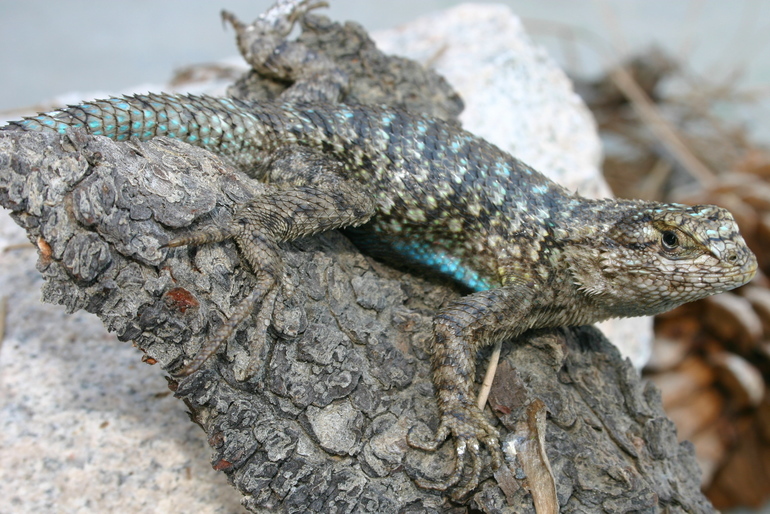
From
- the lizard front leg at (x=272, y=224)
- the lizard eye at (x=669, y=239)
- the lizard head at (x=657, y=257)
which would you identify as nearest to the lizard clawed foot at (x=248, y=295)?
the lizard front leg at (x=272, y=224)

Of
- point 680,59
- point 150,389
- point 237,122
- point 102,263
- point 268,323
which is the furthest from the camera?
point 680,59

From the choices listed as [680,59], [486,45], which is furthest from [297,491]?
[680,59]

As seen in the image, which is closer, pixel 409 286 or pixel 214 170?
pixel 214 170

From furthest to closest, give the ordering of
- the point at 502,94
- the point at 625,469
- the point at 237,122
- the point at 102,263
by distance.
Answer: the point at 502,94
the point at 237,122
the point at 625,469
the point at 102,263

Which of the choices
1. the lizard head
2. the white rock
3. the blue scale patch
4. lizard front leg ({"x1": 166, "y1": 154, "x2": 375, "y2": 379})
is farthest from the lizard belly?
the white rock

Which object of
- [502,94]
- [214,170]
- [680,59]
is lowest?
[214,170]

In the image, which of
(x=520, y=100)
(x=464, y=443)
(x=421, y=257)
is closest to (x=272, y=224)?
(x=421, y=257)

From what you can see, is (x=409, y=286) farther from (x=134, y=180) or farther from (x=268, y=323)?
(x=134, y=180)
